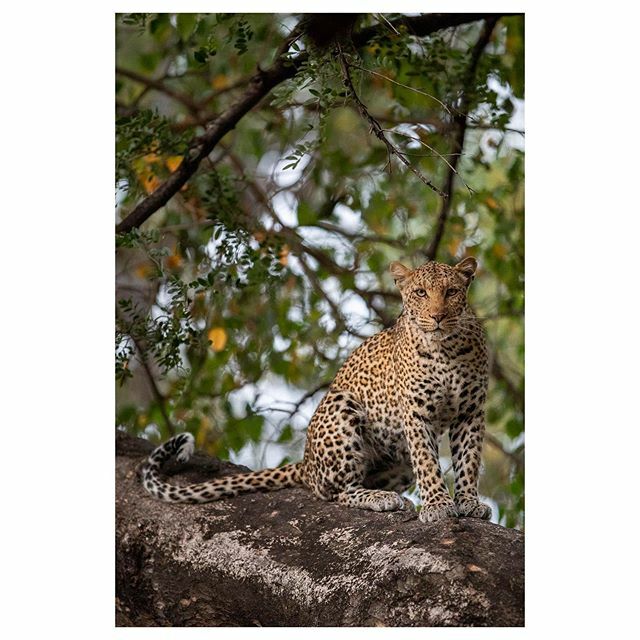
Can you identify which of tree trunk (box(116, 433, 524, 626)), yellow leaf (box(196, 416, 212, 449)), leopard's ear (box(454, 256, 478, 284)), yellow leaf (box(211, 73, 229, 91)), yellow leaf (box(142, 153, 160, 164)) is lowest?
tree trunk (box(116, 433, 524, 626))

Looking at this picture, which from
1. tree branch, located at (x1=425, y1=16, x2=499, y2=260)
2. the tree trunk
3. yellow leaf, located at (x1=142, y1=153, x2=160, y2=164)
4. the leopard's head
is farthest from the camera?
yellow leaf, located at (x1=142, y1=153, x2=160, y2=164)

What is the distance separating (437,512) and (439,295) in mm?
904

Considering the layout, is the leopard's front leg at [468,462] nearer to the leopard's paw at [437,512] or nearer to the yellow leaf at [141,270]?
the leopard's paw at [437,512]

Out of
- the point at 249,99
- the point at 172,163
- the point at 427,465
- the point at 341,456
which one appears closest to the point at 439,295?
the point at 427,465

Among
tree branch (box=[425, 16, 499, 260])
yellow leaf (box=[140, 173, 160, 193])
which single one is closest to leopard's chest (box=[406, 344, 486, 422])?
tree branch (box=[425, 16, 499, 260])

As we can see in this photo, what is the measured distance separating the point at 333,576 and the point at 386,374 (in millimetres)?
1049

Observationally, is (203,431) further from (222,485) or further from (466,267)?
(466,267)

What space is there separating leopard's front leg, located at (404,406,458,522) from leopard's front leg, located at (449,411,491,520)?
0.34 feet

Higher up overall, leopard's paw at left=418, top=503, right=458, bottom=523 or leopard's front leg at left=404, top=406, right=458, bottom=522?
leopard's front leg at left=404, top=406, right=458, bottom=522

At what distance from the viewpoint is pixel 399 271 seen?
4.38 meters

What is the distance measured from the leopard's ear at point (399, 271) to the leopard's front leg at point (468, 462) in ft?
2.18

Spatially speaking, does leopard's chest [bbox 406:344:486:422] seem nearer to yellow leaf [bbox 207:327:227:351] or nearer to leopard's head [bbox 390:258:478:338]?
leopard's head [bbox 390:258:478:338]

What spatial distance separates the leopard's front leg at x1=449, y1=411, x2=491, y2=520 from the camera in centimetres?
414
